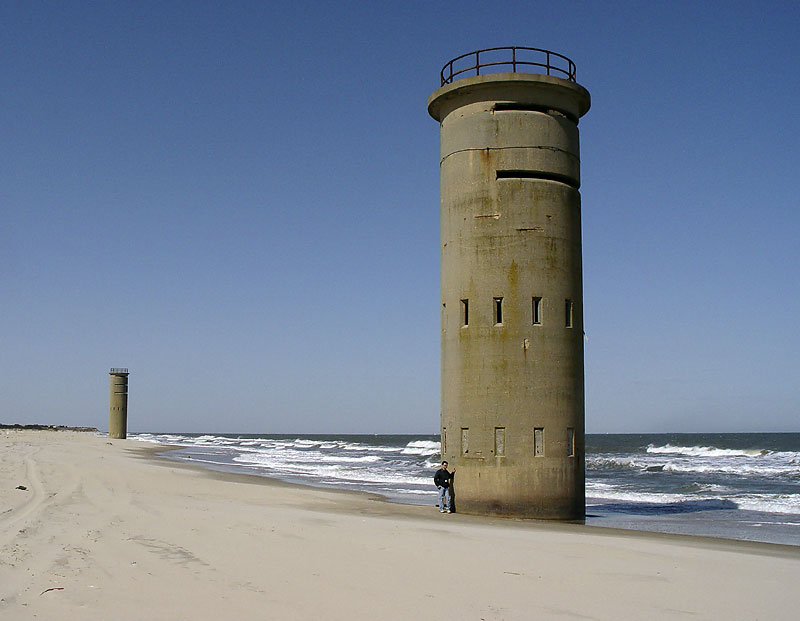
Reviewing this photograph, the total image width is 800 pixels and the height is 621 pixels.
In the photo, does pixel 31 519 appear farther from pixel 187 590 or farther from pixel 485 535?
pixel 485 535

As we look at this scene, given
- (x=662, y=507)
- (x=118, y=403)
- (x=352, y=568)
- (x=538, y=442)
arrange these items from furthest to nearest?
(x=118, y=403) → (x=662, y=507) → (x=538, y=442) → (x=352, y=568)

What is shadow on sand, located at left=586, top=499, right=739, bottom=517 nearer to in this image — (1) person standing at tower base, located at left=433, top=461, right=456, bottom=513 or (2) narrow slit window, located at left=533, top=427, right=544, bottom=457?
(2) narrow slit window, located at left=533, top=427, right=544, bottom=457

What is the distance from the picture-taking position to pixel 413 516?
1689 cm

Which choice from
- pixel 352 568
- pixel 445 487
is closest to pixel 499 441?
pixel 445 487

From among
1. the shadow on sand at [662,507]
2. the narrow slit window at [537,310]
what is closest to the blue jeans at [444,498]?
the shadow on sand at [662,507]

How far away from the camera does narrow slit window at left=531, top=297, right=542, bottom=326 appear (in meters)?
17.4

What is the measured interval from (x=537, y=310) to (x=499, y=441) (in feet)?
9.57

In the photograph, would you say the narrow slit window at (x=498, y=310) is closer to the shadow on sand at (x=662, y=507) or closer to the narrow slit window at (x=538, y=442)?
the narrow slit window at (x=538, y=442)

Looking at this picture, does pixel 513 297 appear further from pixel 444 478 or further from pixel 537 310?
pixel 444 478

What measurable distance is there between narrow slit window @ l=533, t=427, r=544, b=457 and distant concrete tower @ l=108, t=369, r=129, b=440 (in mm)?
59420

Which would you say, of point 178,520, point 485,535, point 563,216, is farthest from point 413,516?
point 563,216

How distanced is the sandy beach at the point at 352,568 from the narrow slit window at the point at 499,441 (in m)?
1.68

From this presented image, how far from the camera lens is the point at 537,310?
17406 mm

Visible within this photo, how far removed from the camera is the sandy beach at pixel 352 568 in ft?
25.5
